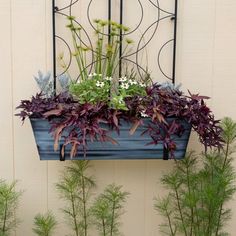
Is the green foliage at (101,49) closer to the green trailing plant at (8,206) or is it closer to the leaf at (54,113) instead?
the leaf at (54,113)

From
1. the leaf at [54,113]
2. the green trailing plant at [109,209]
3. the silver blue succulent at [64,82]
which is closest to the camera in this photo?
the leaf at [54,113]

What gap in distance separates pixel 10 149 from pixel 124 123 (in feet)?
1.79

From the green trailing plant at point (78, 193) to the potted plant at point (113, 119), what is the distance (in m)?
0.22

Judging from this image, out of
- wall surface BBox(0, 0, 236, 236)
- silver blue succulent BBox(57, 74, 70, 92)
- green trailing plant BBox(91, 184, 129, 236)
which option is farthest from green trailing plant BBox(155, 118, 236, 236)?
silver blue succulent BBox(57, 74, 70, 92)

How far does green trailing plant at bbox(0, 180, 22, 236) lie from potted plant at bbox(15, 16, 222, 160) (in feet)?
0.84

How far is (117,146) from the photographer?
59.0 inches

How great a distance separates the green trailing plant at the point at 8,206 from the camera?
163cm

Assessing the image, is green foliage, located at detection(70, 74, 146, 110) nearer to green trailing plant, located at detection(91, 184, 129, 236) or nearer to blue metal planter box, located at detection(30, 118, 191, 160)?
blue metal planter box, located at detection(30, 118, 191, 160)

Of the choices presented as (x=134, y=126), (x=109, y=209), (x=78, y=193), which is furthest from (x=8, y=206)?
(x=134, y=126)

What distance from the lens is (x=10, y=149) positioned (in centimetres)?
172

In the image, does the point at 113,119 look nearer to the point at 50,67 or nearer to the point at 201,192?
the point at 50,67

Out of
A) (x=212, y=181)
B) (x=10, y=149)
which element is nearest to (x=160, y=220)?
(x=212, y=181)

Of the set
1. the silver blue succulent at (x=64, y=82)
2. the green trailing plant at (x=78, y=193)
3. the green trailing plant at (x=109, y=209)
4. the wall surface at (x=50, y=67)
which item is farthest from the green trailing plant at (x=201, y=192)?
the silver blue succulent at (x=64, y=82)

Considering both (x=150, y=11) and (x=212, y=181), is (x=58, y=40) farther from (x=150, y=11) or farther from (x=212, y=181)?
(x=212, y=181)
